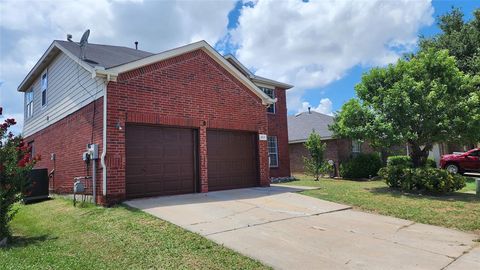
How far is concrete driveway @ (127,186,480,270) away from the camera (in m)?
5.47

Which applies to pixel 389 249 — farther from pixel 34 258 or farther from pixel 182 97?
pixel 182 97

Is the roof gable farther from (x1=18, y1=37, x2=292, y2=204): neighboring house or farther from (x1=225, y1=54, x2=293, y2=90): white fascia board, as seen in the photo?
(x1=225, y1=54, x2=293, y2=90): white fascia board

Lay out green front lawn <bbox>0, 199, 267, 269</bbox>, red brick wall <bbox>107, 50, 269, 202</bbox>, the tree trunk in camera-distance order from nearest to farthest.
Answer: green front lawn <bbox>0, 199, 267, 269</bbox>
red brick wall <bbox>107, 50, 269, 202</bbox>
the tree trunk

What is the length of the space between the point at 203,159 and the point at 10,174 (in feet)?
19.3

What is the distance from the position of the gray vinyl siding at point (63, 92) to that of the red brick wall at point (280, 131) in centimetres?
1052

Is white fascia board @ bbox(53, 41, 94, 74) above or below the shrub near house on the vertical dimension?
above

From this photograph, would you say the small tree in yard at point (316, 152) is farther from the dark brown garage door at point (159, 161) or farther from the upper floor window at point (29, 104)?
the upper floor window at point (29, 104)

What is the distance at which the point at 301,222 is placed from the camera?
7.88m

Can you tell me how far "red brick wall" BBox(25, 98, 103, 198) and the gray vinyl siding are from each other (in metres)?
0.31

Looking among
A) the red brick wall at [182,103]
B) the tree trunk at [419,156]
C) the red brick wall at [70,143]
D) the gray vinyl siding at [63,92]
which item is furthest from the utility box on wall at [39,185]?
the tree trunk at [419,156]

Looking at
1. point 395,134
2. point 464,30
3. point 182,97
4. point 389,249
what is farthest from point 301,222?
point 464,30

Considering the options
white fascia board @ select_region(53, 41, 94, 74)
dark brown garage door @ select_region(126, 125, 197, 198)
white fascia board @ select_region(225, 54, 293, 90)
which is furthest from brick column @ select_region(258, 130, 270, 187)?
white fascia board @ select_region(53, 41, 94, 74)

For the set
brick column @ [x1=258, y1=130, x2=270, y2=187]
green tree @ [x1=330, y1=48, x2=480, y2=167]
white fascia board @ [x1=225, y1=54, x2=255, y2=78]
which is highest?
white fascia board @ [x1=225, y1=54, x2=255, y2=78]

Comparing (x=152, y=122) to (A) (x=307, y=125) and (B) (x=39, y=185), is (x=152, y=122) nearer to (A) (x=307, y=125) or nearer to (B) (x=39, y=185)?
(B) (x=39, y=185)
